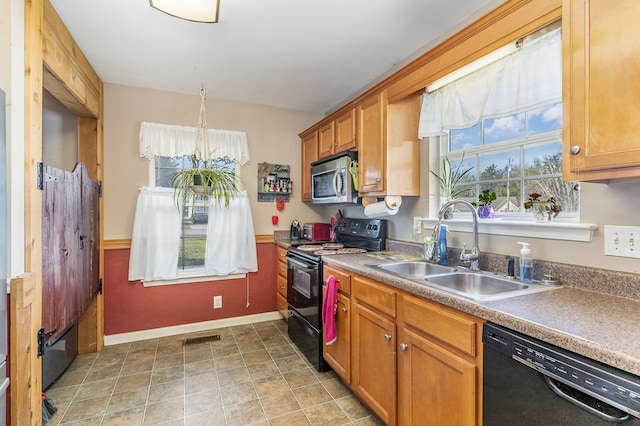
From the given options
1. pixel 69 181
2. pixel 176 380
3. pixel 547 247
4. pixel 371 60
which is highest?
pixel 371 60

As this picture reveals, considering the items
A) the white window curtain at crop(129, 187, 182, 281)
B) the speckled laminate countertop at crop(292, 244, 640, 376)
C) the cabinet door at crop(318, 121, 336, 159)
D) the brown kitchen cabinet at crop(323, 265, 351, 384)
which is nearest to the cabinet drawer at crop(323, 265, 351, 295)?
the brown kitchen cabinet at crop(323, 265, 351, 384)

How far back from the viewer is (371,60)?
2562 millimetres

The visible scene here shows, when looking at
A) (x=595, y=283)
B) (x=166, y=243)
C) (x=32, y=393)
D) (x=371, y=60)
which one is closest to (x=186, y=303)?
(x=166, y=243)

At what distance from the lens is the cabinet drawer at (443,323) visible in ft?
3.85

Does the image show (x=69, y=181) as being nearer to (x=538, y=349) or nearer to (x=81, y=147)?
(x=81, y=147)

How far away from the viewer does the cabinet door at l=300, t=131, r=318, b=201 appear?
10.9 ft

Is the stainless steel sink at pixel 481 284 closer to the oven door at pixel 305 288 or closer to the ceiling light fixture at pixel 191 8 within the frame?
the oven door at pixel 305 288

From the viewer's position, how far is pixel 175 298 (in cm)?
316

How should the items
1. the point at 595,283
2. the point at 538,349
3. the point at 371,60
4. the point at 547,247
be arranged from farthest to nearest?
the point at 371,60
the point at 547,247
the point at 595,283
the point at 538,349

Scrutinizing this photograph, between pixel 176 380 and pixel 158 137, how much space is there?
2219mm

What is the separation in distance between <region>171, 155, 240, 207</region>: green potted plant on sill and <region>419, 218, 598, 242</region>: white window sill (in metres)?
1.78

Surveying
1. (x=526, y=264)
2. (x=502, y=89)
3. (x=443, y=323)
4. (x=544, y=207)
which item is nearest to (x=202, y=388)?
(x=443, y=323)

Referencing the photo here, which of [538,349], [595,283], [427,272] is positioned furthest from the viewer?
[427,272]

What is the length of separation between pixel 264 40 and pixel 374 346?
2197 millimetres
